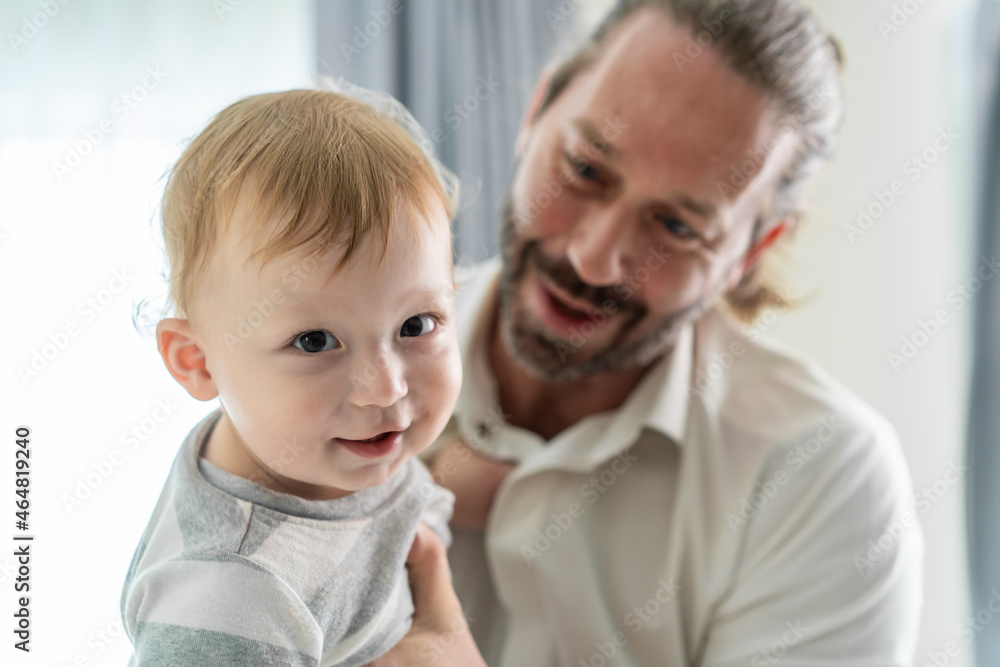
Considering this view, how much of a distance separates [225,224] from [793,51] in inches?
39.1

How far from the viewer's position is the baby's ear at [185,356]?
73 cm

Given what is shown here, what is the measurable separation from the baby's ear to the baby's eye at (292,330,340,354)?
0.12 m

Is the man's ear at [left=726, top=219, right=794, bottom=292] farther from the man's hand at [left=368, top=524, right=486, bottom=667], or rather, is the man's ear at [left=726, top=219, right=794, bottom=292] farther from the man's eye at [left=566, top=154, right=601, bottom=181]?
the man's hand at [left=368, top=524, right=486, bottom=667]

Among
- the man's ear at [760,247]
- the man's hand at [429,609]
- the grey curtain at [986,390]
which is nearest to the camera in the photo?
the man's hand at [429,609]

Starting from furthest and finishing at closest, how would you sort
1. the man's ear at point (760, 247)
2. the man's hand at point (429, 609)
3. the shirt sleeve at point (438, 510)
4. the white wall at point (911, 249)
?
the white wall at point (911, 249) → the man's ear at point (760, 247) → the shirt sleeve at point (438, 510) → the man's hand at point (429, 609)

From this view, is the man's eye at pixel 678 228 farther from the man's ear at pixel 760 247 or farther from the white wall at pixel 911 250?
the white wall at pixel 911 250

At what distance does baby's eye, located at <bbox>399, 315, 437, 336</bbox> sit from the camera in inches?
28.7

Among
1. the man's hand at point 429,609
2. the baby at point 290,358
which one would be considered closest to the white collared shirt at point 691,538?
the man's hand at point 429,609

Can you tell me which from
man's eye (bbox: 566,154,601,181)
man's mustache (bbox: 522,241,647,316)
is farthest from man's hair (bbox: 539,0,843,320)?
man's mustache (bbox: 522,241,647,316)

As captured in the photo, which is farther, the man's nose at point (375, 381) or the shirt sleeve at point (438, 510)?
the shirt sleeve at point (438, 510)

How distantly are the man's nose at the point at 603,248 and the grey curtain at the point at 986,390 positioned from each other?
132 cm

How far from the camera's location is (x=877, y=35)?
2314 mm

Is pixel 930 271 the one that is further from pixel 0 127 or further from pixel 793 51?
pixel 0 127

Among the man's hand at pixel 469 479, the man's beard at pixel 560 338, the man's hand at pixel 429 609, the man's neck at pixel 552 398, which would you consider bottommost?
the man's hand at pixel 469 479
